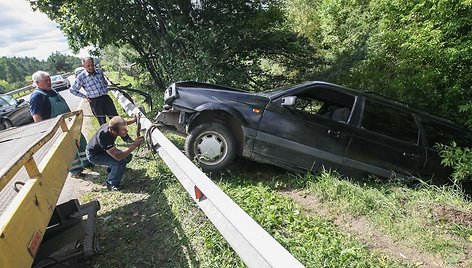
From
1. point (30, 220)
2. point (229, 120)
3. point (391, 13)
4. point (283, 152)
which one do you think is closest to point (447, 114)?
point (391, 13)

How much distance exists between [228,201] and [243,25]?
8066 mm

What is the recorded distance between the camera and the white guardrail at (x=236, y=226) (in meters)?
1.72

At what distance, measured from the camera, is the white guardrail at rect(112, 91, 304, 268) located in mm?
1722

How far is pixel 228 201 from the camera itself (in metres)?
2.36

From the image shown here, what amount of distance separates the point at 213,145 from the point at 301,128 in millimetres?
1201

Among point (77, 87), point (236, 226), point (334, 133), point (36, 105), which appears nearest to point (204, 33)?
point (77, 87)

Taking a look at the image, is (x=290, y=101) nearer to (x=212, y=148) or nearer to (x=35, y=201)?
(x=212, y=148)

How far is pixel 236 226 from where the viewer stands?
2117mm

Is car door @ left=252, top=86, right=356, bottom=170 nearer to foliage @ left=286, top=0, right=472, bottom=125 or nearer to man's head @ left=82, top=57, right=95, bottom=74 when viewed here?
foliage @ left=286, top=0, right=472, bottom=125

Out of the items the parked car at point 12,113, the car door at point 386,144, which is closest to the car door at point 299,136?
the car door at point 386,144

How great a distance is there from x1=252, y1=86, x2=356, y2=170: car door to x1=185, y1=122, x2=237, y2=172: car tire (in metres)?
0.36

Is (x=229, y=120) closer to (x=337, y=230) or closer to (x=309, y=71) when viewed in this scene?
(x=337, y=230)

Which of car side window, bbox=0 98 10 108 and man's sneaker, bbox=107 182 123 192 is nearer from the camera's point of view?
man's sneaker, bbox=107 182 123 192

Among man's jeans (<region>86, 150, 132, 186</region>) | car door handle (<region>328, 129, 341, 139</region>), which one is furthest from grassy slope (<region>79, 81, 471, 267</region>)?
car door handle (<region>328, 129, 341, 139</region>)
